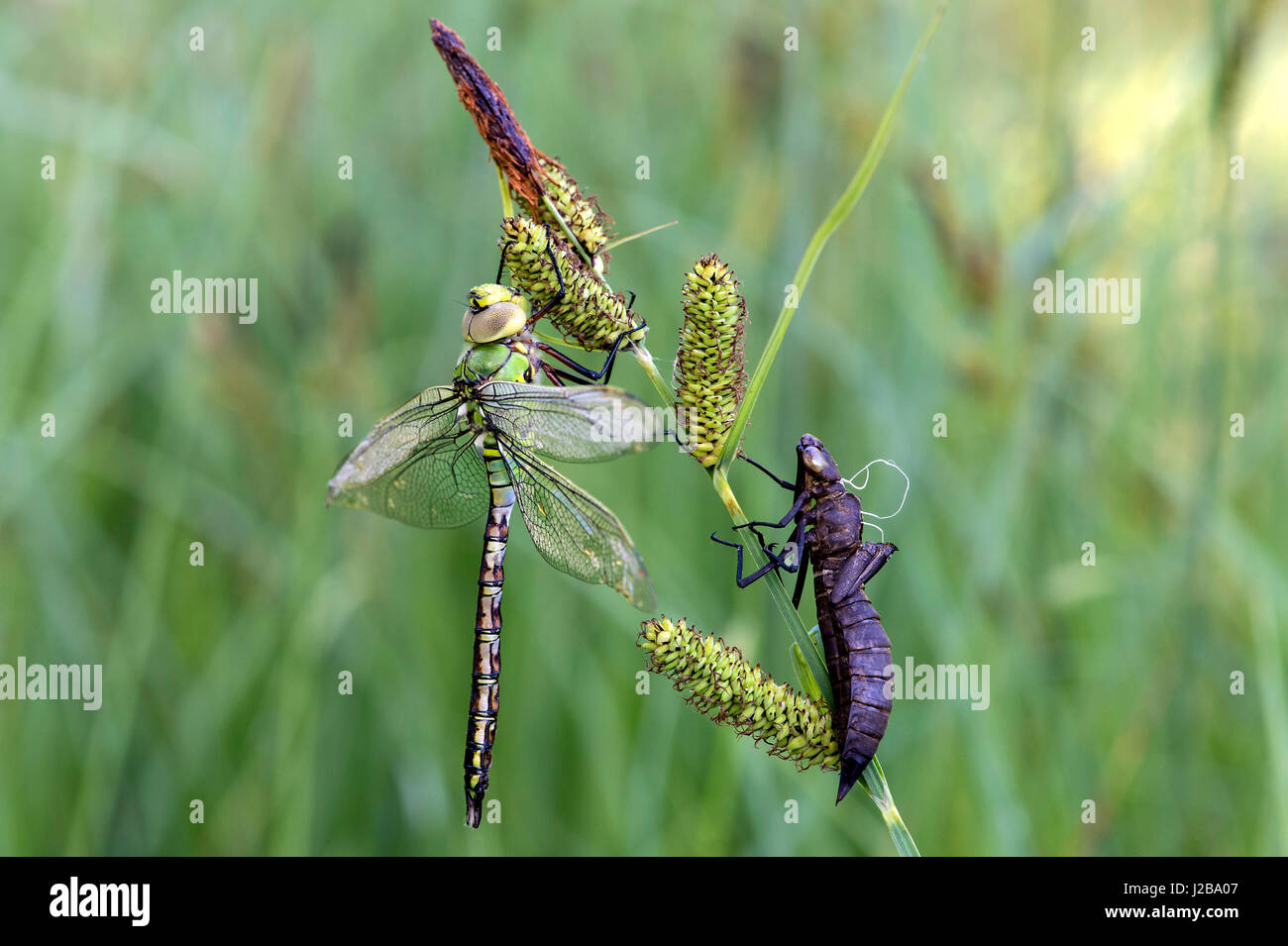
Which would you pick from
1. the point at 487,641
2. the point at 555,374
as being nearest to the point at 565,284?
the point at 555,374

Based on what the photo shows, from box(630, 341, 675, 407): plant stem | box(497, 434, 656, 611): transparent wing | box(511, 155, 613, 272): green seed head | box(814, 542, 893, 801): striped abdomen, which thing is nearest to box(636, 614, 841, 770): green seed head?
box(814, 542, 893, 801): striped abdomen

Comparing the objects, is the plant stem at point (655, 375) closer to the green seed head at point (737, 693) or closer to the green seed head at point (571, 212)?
the green seed head at point (571, 212)

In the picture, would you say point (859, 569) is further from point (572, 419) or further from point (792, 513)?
point (572, 419)

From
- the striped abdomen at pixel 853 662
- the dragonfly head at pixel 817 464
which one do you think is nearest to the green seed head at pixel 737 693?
the striped abdomen at pixel 853 662

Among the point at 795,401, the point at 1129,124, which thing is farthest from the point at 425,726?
the point at 1129,124

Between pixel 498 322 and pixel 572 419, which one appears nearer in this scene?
pixel 572 419

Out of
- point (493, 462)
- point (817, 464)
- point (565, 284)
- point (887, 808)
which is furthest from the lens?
point (493, 462)

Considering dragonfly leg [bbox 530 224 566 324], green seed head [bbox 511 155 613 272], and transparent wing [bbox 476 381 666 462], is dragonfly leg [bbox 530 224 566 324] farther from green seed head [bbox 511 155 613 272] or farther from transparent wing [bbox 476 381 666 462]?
transparent wing [bbox 476 381 666 462]
